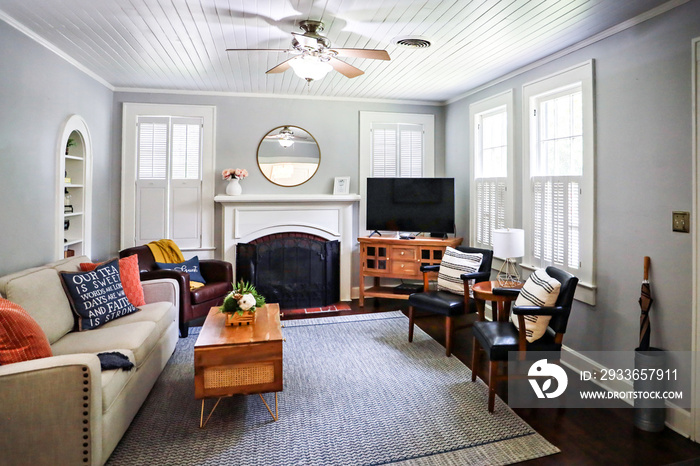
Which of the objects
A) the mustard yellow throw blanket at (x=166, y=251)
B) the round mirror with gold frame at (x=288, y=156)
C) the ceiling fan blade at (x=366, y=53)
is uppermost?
the ceiling fan blade at (x=366, y=53)

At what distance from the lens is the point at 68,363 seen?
186cm

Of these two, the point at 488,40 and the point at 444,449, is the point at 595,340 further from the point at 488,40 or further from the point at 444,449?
the point at 488,40

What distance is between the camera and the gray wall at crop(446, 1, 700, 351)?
2.40 meters

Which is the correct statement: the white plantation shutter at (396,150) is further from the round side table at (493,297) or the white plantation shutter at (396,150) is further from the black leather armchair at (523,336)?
the black leather armchair at (523,336)

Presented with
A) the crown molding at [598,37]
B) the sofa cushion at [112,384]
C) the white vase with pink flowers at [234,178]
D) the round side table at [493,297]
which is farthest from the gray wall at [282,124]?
the sofa cushion at [112,384]

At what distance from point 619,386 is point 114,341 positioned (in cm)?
335

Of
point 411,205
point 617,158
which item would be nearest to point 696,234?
point 617,158

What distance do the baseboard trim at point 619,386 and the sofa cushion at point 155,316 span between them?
320 cm

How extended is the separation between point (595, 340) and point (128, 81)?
5054 millimetres

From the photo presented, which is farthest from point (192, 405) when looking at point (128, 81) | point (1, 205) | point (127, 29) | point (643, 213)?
point (128, 81)

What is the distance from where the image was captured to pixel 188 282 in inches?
153

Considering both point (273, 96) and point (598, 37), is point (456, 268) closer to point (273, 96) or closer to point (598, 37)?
point (598, 37)

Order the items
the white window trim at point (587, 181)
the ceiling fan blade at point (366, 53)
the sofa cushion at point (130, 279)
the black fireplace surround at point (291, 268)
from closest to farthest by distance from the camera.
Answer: the ceiling fan blade at point (366, 53) < the white window trim at point (587, 181) < the sofa cushion at point (130, 279) < the black fireplace surround at point (291, 268)

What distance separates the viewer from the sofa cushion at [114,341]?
2420 millimetres
